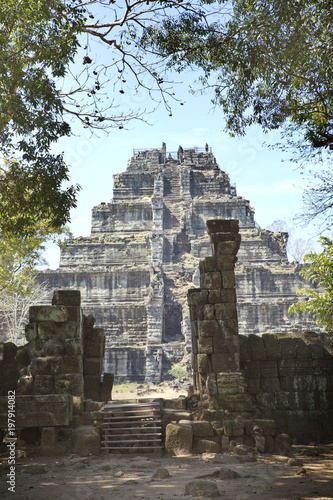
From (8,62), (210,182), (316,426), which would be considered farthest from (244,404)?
(210,182)

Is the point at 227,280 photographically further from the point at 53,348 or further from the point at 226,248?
the point at 53,348

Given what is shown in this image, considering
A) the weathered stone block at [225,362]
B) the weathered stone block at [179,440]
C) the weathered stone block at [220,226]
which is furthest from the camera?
the weathered stone block at [220,226]

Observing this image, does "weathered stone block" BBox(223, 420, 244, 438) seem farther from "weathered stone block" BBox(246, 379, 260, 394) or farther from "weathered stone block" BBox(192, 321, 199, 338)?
"weathered stone block" BBox(192, 321, 199, 338)

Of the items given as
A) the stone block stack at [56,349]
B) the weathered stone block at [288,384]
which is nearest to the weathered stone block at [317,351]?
the weathered stone block at [288,384]

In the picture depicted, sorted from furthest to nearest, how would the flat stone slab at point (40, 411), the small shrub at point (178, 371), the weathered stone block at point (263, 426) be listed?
the small shrub at point (178, 371) → the weathered stone block at point (263, 426) → the flat stone slab at point (40, 411)

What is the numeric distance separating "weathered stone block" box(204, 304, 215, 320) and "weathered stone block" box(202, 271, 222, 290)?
1.38 feet

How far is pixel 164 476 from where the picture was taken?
23.8ft

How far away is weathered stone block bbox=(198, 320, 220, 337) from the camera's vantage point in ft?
34.3

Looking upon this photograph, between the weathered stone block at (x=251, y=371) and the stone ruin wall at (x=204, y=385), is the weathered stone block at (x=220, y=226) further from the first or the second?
the weathered stone block at (x=251, y=371)

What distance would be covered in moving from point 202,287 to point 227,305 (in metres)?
0.70

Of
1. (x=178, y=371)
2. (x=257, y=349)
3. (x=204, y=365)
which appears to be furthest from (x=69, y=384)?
(x=178, y=371)

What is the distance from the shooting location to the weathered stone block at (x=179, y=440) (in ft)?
29.9

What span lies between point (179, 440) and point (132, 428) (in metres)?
1.03

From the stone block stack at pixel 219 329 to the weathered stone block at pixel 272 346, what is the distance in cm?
100
